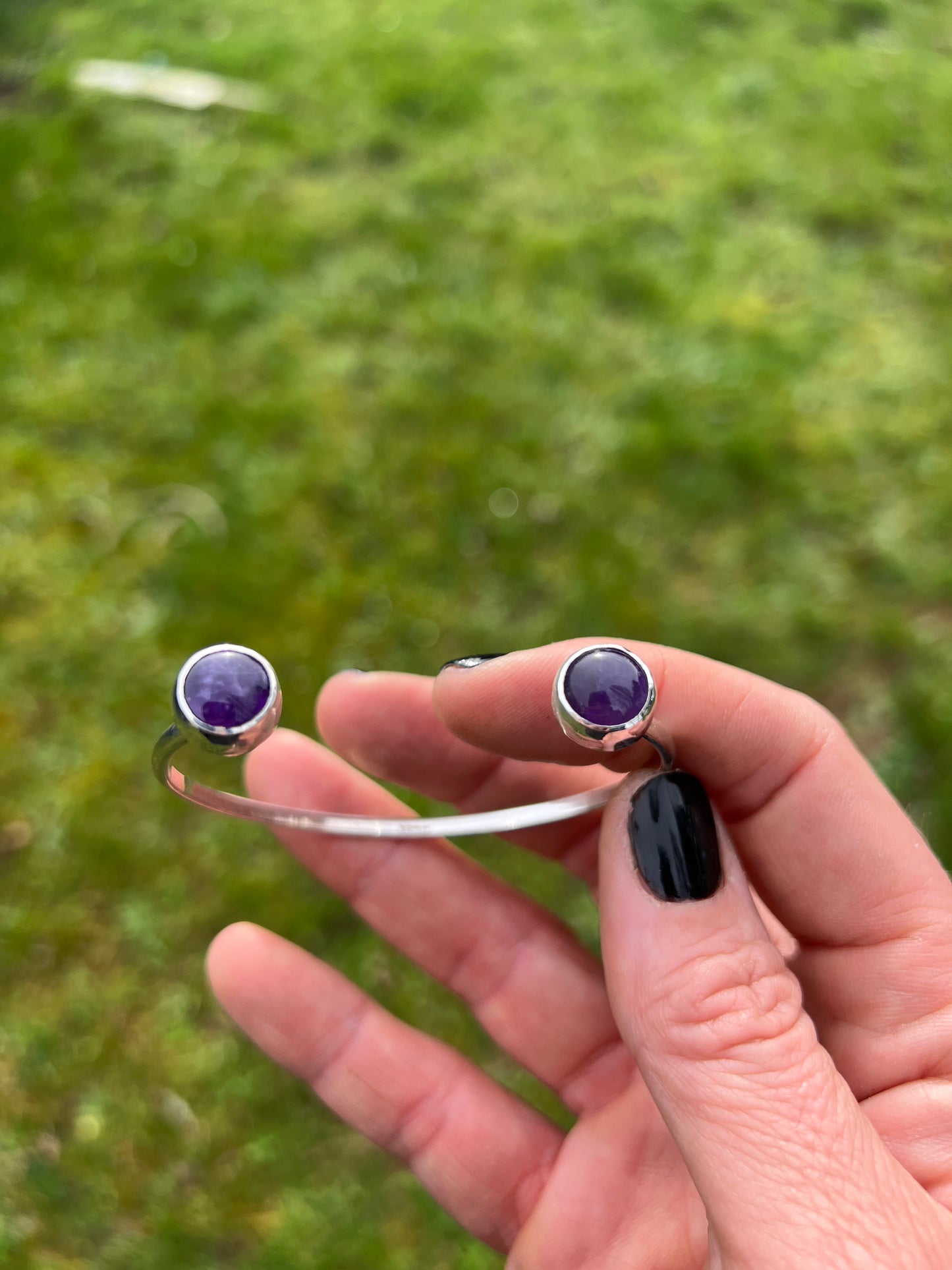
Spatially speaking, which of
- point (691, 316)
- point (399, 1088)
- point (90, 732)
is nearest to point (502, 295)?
point (691, 316)

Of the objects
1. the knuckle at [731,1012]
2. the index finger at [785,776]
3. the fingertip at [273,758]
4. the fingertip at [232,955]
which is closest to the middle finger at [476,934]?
the fingertip at [273,758]

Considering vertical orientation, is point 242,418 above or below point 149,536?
above

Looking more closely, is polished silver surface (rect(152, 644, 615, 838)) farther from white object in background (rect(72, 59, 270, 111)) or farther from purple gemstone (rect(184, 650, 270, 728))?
white object in background (rect(72, 59, 270, 111))

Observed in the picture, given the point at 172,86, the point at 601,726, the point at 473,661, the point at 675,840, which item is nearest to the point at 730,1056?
the point at 675,840

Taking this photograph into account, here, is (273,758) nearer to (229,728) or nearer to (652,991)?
(229,728)

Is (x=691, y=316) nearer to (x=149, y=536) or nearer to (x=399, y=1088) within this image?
(x=149, y=536)

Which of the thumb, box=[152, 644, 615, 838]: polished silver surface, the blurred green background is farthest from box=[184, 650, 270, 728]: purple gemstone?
the blurred green background

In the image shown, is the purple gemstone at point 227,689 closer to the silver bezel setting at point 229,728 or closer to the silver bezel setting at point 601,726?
the silver bezel setting at point 229,728
